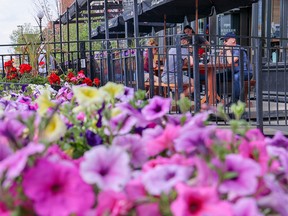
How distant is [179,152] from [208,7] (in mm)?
8096

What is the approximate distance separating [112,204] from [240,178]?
233mm

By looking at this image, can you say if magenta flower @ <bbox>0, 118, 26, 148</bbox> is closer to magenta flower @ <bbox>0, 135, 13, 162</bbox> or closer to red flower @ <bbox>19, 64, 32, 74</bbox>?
magenta flower @ <bbox>0, 135, 13, 162</bbox>

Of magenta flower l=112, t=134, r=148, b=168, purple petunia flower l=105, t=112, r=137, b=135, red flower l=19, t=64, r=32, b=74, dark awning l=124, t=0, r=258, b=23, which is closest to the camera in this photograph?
magenta flower l=112, t=134, r=148, b=168

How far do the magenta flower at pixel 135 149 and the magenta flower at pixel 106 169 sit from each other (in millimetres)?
166

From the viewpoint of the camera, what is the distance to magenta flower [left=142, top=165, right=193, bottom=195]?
2.55 feet

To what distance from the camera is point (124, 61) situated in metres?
6.40

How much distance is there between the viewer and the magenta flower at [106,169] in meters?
0.79

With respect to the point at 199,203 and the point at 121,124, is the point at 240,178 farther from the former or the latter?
the point at 121,124

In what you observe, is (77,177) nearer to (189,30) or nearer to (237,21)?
(189,30)

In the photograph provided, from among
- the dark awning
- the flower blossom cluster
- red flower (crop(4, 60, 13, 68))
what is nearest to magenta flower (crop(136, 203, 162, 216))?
the flower blossom cluster

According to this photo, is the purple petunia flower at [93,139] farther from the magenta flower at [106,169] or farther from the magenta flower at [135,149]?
the magenta flower at [106,169]

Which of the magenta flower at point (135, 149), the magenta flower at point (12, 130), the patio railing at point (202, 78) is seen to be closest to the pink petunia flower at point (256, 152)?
the magenta flower at point (135, 149)

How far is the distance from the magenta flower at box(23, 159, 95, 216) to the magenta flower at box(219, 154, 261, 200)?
24cm

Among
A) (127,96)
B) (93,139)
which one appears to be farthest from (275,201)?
(127,96)
